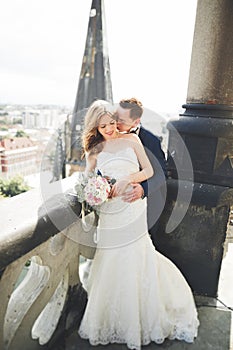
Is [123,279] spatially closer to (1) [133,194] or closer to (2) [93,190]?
(1) [133,194]

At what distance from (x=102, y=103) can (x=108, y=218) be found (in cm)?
68

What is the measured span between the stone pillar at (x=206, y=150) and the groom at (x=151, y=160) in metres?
0.12

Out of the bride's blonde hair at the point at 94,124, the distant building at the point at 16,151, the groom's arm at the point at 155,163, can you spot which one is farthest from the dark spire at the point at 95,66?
the bride's blonde hair at the point at 94,124

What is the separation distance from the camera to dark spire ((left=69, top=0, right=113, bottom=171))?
76.0 ft

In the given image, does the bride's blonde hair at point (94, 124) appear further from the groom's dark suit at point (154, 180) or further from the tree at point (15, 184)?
the tree at point (15, 184)

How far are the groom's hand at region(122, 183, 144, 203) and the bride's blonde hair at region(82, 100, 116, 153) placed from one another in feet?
0.99

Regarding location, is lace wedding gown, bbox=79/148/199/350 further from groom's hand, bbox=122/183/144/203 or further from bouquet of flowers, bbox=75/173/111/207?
bouquet of flowers, bbox=75/173/111/207

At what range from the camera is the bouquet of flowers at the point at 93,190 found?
163 cm

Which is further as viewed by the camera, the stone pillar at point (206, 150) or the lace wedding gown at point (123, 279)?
the stone pillar at point (206, 150)

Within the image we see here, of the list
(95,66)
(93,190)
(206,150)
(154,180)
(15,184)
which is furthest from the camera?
(15,184)

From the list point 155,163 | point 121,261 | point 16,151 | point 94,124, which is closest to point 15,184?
point 16,151

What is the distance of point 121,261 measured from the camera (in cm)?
191

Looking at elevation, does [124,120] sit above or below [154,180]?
above

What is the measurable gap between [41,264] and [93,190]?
0.44 meters
